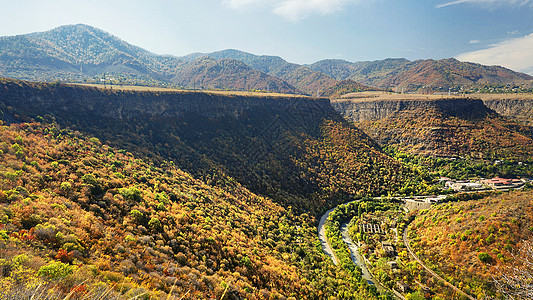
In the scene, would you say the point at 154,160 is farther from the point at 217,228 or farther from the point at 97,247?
the point at 97,247

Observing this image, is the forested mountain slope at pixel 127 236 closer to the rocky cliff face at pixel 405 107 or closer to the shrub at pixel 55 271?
the shrub at pixel 55 271

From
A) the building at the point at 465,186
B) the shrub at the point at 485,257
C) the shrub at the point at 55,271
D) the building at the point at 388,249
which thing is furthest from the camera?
the building at the point at 465,186

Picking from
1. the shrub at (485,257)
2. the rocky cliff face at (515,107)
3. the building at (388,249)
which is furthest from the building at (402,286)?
the rocky cliff face at (515,107)

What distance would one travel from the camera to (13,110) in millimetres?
32062

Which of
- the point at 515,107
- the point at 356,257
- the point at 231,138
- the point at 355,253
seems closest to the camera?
the point at 356,257

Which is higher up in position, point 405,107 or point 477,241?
point 405,107

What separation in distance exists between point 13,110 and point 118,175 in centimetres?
2077

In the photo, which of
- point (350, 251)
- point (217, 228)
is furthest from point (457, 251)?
point (217, 228)

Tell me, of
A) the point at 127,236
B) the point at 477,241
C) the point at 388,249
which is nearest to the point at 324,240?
the point at 388,249

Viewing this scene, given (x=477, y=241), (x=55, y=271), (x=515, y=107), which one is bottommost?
(x=477, y=241)

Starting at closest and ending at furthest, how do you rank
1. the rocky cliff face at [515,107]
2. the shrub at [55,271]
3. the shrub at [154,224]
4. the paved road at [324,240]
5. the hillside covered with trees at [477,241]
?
the shrub at [55,271], the shrub at [154,224], the hillside covered with trees at [477,241], the paved road at [324,240], the rocky cliff face at [515,107]

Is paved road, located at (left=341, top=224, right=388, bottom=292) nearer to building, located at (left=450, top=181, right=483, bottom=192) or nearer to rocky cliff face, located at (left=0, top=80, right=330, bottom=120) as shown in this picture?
building, located at (left=450, top=181, right=483, bottom=192)

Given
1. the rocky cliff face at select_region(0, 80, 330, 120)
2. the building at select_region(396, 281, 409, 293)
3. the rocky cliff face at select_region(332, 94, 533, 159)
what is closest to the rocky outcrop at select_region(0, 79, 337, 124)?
the rocky cliff face at select_region(0, 80, 330, 120)

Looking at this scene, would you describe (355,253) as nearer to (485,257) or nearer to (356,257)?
(356,257)
